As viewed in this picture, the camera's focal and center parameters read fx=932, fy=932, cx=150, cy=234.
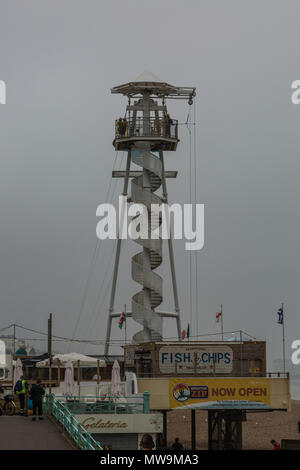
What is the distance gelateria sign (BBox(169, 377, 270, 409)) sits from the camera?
47.0m

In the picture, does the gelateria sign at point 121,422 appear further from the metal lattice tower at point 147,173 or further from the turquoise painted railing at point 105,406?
the metal lattice tower at point 147,173

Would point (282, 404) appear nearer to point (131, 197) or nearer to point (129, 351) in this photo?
point (129, 351)

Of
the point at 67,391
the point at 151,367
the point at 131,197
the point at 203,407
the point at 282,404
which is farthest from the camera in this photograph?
the point at 131,197

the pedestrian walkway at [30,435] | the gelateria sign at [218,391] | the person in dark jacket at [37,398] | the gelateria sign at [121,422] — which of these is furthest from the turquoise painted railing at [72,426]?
the gelateria sign at [218,391]

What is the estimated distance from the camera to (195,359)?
5066 cm

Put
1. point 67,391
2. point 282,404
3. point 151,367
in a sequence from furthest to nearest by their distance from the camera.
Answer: point 151,367 → point 282,404 → point 67,391

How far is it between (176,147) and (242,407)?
2604 centimetres

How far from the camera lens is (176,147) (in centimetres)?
6662

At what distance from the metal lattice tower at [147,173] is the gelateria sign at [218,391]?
16.0 meters

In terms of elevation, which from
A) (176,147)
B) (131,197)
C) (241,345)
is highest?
(176,147)

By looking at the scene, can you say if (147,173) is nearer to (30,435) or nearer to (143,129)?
(143,129)

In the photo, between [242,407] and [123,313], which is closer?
[242,407]

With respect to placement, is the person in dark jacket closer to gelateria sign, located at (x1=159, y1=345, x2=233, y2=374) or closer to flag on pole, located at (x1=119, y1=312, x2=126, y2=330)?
gelateria sign, located at (x1=159, y1=345, x2=233, y2=374)

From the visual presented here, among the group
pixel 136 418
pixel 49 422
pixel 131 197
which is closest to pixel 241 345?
pixel 136 418
